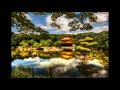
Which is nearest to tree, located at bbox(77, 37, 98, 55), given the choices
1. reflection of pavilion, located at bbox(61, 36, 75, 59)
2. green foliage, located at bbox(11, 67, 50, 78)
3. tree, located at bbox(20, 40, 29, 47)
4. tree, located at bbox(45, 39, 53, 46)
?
reflection of pavilion, located at bbox(61, 36, 75, 59)

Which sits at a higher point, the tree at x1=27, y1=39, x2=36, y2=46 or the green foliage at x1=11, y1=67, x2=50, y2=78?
the tree at x1=27, y1=39, x2=36, y2=46

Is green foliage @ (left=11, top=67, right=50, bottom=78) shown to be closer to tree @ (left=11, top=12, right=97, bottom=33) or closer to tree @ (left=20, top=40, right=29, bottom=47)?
tree @ (left=20, top=40, right=29, bottom=47)

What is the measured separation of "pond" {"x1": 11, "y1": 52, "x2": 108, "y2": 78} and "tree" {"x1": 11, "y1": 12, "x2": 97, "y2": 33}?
51cm

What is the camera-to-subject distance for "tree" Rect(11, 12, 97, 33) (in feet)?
20.1

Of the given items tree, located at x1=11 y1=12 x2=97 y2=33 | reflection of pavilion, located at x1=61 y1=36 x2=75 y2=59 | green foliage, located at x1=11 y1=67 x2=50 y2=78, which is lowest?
green foliage, located at x1=11 y1=67 x2=50 y2=78

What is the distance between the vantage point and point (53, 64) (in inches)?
243

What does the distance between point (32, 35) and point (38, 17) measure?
0.34 meters

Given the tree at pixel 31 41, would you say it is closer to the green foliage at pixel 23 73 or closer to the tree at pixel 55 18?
the tree at pixel 55 18

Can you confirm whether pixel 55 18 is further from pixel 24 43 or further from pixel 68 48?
pixel 24 43

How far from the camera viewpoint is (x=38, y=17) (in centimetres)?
615
